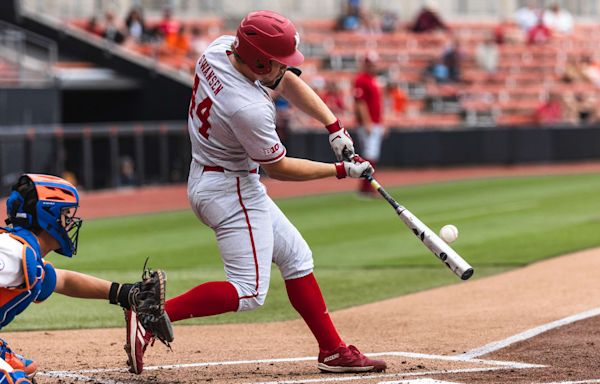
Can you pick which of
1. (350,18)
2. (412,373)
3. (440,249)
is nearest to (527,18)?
(350,18)

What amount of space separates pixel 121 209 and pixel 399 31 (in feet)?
48.6

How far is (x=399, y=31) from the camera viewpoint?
31.1 metres

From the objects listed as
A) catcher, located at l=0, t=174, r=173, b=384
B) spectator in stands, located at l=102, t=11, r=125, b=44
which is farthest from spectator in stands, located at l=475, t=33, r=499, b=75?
catcher, located at l=0, t=174, r=173, b=384

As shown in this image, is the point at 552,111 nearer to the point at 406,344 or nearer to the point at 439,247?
the point at 406,344

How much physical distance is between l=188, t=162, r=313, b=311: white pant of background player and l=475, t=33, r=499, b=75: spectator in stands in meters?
24.5

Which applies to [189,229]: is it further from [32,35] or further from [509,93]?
[509,93]

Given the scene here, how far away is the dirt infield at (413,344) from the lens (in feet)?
20.7

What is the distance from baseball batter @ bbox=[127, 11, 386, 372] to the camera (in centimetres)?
599

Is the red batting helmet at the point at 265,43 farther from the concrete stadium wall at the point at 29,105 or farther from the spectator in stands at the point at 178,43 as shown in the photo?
the spectator in stands at the point at 178,43

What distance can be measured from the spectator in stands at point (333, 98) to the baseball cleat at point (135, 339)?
62.8 feet

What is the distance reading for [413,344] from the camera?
735cm

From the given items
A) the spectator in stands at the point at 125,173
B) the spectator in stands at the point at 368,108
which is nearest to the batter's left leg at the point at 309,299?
the spectator in stands at the point at 368,108

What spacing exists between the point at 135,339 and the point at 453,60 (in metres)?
23.9

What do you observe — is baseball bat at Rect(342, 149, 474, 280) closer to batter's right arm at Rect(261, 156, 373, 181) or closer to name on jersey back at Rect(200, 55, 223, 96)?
batter's right arm at Rect(261, 156, 373, 181)
